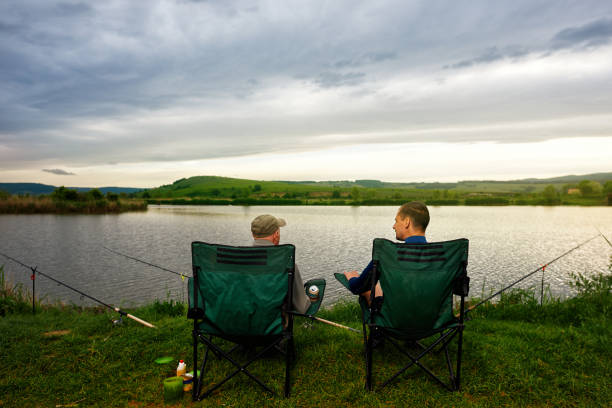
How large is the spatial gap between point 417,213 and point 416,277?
2.38 ft

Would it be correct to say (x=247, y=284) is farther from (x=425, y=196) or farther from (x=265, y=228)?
(x=425, y=196)

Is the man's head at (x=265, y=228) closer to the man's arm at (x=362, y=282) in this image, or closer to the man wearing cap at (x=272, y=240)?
the man wearing cap at (x=272, y=240)

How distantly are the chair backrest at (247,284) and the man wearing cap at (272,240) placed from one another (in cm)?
30

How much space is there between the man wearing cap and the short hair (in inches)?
51.0

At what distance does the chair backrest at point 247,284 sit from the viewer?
3016 millimetres

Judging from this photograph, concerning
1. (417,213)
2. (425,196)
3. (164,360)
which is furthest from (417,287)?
(425,196)

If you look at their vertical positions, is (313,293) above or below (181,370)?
above

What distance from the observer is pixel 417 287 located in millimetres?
3057

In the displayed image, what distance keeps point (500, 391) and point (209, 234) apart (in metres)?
20.6

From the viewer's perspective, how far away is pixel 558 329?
14.9 ft

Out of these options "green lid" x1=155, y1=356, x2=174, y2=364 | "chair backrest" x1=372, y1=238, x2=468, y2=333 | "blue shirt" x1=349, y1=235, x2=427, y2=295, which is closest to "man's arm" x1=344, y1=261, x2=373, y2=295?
"blue shirt" x1=349, y1=235, x2=427, y2=295

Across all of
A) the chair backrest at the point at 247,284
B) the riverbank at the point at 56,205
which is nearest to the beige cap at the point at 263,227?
the chair backrest at the point at 247,284

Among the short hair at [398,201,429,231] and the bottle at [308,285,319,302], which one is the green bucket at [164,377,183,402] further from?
the short hair at [398,201,429,231]

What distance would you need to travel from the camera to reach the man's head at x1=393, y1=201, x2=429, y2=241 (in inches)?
136
